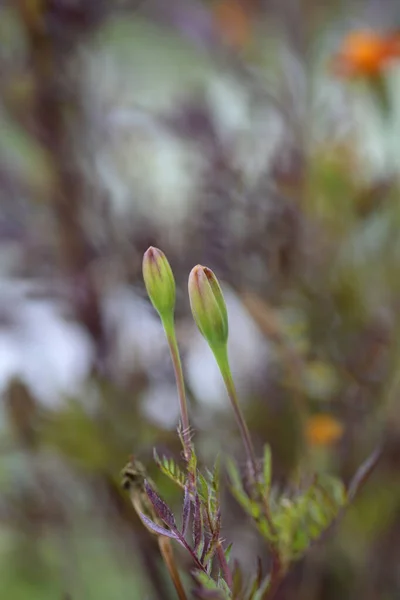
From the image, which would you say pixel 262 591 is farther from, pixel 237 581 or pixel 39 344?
pixel 39 344

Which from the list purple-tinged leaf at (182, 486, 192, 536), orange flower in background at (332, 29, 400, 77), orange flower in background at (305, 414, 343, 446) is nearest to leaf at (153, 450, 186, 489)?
purple-tinged leaf at (182, 486, 192, 536)

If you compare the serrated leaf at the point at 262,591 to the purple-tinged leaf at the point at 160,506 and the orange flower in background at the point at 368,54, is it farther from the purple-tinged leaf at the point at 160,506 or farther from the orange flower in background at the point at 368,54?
the orange flower in background at the point at 368,54

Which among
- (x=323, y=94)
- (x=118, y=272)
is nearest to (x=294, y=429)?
(x=118, y=272)

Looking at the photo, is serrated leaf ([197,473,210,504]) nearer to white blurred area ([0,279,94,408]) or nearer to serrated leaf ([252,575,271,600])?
serrated leaf ([252,575,271,600])

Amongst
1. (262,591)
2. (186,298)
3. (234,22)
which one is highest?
(234,22)

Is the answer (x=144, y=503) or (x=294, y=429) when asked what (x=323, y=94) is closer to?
(x=294, y=429)

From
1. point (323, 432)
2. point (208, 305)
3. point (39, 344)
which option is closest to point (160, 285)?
point (208, 305)
